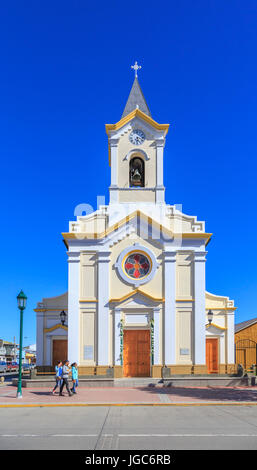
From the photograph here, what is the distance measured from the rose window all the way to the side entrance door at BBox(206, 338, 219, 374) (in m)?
6.55

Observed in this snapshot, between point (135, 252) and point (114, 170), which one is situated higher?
point (114, 170)

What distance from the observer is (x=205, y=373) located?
27.7 meters

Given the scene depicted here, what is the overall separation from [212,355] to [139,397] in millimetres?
11777

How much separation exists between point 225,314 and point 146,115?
13.6 m

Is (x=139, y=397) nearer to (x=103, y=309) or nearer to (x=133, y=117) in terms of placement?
(x=103, y=309)

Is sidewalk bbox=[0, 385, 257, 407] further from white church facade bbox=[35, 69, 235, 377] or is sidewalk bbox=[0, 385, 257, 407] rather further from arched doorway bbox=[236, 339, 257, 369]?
arched doorway bbox=[236, 339, 257, 369]

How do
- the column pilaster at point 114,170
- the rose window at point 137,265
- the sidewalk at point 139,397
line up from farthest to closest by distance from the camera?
the column pilaster at point 114,170
the rose window at point 137,265
the sidewalk at point 139,397

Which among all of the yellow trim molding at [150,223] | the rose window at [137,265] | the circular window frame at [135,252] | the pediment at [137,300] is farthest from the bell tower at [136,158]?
the pediment at [137,300]

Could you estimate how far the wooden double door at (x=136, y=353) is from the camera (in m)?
28.4

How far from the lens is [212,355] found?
31453 mm

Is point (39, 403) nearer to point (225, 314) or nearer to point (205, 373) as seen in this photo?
point (205, 373)

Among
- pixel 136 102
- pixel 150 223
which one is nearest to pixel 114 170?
pixel 150 223

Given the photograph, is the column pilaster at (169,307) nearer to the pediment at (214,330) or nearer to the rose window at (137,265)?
the rose window at (137,265)

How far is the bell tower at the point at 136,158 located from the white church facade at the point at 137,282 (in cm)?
6
